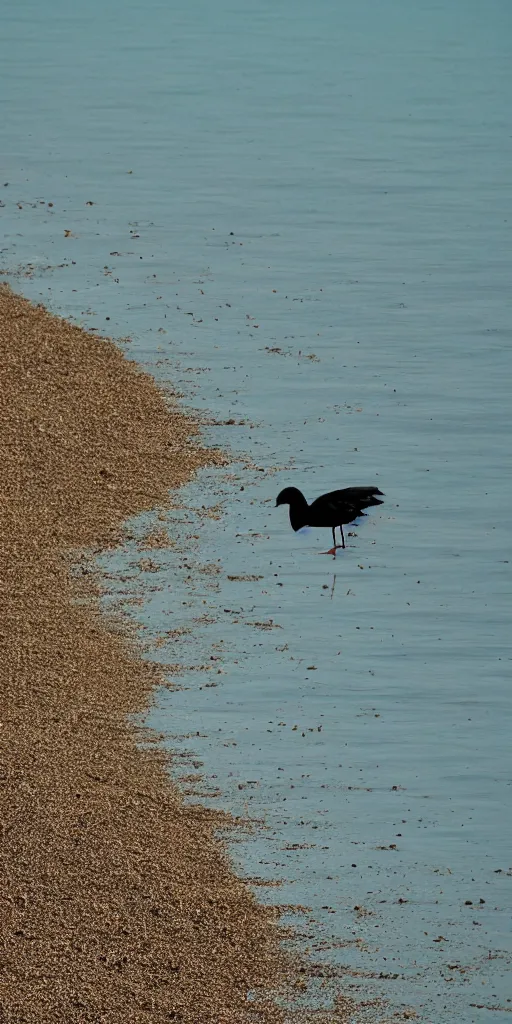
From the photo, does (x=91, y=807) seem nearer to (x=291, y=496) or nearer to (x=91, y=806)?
(x=91, y=806)

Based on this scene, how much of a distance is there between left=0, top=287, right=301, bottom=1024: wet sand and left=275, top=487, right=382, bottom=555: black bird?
2.45 feet

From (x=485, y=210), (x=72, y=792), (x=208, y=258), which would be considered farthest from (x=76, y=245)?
(x=72, y=792)

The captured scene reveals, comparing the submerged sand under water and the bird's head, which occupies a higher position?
the bird's head

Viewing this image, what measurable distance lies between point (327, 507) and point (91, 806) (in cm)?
275

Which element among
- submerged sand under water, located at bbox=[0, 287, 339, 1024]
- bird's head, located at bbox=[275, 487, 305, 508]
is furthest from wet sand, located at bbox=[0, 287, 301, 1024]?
bird's head, located at bbox=[275, 487, 305, 508]

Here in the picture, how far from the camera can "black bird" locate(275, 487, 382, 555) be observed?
8.56m

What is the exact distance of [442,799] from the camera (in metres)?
6.46

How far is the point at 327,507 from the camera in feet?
Answer: 28.2

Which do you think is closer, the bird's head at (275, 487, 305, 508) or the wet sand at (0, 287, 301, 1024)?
the wet sand at (0, 287, 301, 1024)

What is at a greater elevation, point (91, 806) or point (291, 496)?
point (291, 496)

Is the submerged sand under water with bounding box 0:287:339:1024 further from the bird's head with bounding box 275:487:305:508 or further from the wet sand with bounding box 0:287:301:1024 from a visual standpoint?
the bird's head with bounding box 275:487:305:508

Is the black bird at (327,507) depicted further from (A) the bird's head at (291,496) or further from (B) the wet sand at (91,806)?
(B) the wet sand at (91,806)

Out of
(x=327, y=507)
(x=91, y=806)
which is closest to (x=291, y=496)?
(x=327, y=507)

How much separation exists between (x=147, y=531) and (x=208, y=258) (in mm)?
4715
